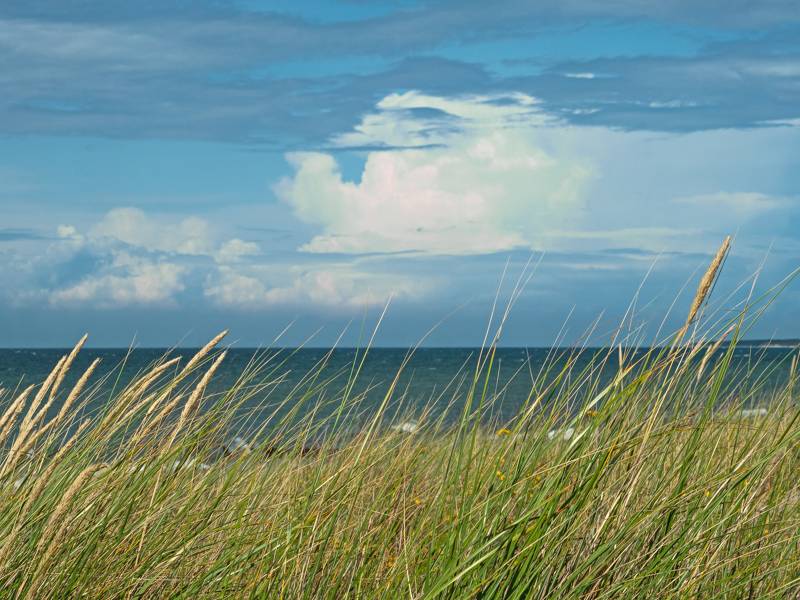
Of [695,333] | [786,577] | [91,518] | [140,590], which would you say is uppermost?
[695,333]

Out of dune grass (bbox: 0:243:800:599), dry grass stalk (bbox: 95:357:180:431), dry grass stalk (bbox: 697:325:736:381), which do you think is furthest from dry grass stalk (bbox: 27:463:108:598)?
dry grass stalk (bbox: 697:325:736:381)

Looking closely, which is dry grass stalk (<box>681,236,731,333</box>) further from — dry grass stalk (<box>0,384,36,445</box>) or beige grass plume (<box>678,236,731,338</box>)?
dry grass stalk (<box>0,384,36,445</box>)

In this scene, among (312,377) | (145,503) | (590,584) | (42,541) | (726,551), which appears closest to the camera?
(42,541)

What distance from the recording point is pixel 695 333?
2865mm

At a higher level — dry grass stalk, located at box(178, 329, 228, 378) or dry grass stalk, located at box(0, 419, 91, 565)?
dry grass stalk, located at box(178, 329, 228, 378)

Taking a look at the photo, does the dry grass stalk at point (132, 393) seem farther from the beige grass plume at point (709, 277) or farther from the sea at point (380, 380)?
the beige grass plume at point (709, 277)

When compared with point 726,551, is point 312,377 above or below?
above

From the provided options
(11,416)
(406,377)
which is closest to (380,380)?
(11,416)

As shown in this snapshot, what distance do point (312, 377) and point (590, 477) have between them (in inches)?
52.1

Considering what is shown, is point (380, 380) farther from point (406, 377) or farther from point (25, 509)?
point (406, 377)

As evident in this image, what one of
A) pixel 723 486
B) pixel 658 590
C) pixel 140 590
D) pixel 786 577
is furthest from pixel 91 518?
pixel 786 577

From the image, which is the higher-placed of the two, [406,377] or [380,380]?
[380,380]

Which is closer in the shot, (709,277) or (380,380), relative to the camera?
(709,277)

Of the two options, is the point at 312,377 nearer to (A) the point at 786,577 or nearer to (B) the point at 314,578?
(B) the point at 314,578
